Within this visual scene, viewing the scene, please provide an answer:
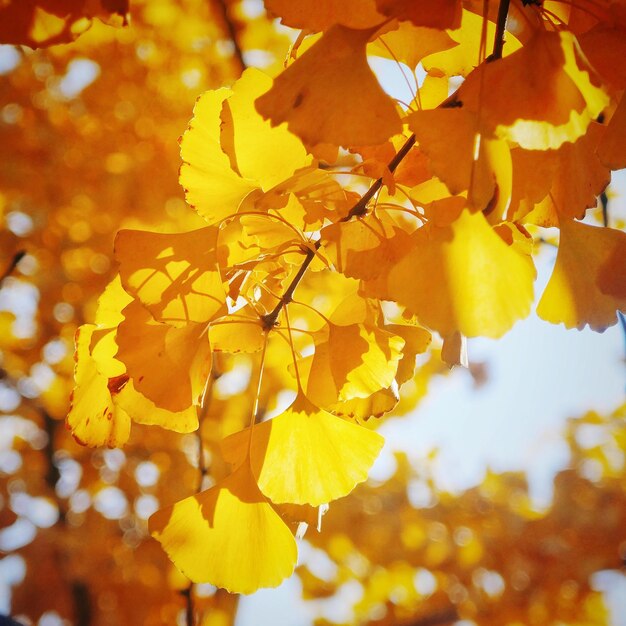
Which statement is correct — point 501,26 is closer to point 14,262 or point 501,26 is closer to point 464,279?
point 464,279

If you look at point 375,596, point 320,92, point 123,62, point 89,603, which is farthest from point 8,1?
point 375,596

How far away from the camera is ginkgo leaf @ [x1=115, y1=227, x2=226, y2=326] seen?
20.3 inches

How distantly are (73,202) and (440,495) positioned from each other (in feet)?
8.89

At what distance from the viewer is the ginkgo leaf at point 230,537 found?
1.88ft

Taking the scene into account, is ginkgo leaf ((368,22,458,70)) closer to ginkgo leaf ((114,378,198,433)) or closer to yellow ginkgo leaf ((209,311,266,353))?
yellow ginkgo leaf ((209,311,266,353))

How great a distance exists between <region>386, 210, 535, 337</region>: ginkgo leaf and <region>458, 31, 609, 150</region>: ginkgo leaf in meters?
0.07

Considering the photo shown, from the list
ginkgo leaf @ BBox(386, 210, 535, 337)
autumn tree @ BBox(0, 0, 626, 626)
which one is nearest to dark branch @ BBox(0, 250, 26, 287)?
autumn tree @ BBox(0, 0, 626, 626)

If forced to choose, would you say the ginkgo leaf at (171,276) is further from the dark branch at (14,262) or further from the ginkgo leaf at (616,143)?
the dark branch at (14,262)

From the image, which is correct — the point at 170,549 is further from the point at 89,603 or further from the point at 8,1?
the point at 89,603

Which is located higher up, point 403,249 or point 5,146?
point 403,249

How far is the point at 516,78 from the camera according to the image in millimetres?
397

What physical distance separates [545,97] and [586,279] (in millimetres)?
244

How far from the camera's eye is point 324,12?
0.47 meters

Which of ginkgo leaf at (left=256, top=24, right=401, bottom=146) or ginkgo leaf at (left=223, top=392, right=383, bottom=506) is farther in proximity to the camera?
ginkgo leaf at (left=223, top=392, right=383, bottom=506)
